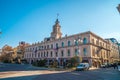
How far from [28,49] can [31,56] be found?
5.60m

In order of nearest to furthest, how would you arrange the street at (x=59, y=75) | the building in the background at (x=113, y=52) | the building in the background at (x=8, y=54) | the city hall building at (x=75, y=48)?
1. the street at (x=59, y=75)
2. the city hall building at (x=75, y=48)
3. the building in the background at (x=113, y=52)
4. the building in the background at (x=8, y=54)

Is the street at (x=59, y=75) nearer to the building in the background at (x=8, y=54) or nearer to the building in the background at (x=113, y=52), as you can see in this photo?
the building in the background at (x=113, y=52)

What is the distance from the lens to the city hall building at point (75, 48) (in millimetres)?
47469

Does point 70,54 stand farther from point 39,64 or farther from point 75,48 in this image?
point 39,64

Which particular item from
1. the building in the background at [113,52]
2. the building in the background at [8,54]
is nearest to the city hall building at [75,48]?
the building in the background at [113,52]

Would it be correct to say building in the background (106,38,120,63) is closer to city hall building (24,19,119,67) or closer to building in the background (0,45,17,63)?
city hall building (24,19,119,67)

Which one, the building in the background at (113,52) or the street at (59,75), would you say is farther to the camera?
the building in the background at (113,52)

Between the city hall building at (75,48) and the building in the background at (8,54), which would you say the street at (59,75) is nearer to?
the city hall building at (75,48)

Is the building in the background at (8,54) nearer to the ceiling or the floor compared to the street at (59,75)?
nearer to the ceiling

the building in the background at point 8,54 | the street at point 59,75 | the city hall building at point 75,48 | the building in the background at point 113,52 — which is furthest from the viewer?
the building in the background at point 8,54

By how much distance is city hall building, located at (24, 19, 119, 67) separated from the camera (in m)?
47.5

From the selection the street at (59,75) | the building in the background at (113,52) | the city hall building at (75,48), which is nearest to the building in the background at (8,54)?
the city hall building at (75,48)

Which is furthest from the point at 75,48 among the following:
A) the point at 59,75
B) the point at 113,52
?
the point at 113,52

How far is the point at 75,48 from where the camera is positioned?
167 feet
